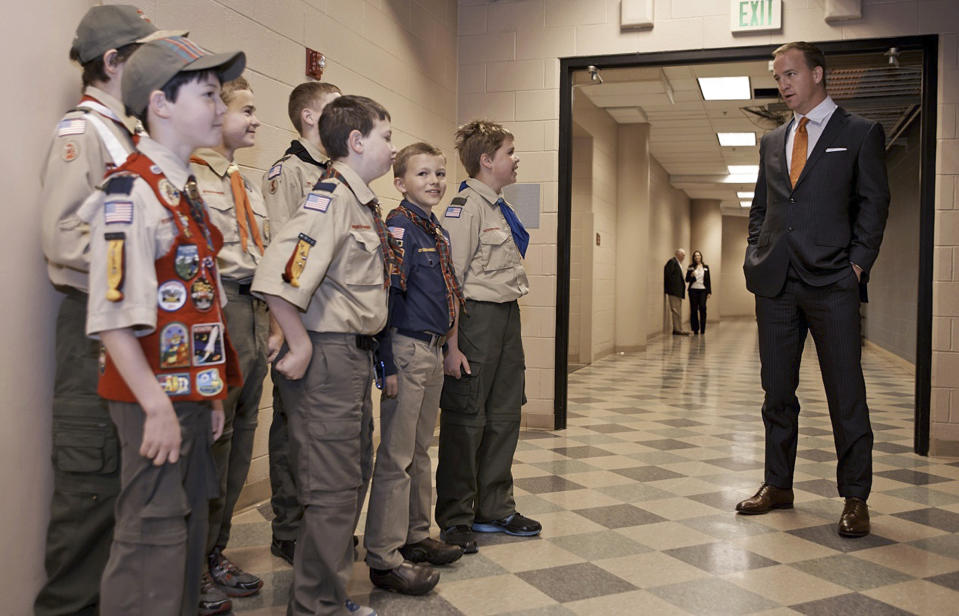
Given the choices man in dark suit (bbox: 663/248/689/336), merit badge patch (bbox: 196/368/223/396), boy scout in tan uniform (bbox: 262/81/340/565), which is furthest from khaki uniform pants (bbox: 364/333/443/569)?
man in dark suit (bbox: 663/248/689/336)

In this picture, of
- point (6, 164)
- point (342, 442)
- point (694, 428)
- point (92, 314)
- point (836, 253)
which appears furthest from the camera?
point (694, 428)

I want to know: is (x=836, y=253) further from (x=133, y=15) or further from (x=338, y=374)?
(x=133, y=15)

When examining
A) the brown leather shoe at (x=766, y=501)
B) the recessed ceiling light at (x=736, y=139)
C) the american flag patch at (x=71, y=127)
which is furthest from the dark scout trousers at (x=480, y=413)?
the recessed ceiling light at (x=736, y=139)

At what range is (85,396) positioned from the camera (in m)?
1.78

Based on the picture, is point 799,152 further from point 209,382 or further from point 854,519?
point 209,382

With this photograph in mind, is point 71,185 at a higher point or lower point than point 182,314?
higher

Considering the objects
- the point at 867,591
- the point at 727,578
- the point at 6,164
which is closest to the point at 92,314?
the point at 6,164

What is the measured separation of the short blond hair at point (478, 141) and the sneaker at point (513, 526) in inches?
50.3

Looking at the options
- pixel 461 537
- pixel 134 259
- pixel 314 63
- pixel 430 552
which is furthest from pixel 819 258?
pixel 134 259

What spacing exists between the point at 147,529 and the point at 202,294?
0.44 metres

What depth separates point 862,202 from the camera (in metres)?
2.98

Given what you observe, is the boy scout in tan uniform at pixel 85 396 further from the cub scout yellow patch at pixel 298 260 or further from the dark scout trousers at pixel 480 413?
the dark scout trousers at pixel 480 413

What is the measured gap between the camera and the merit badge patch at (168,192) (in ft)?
4.80

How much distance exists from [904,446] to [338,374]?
3.99m
